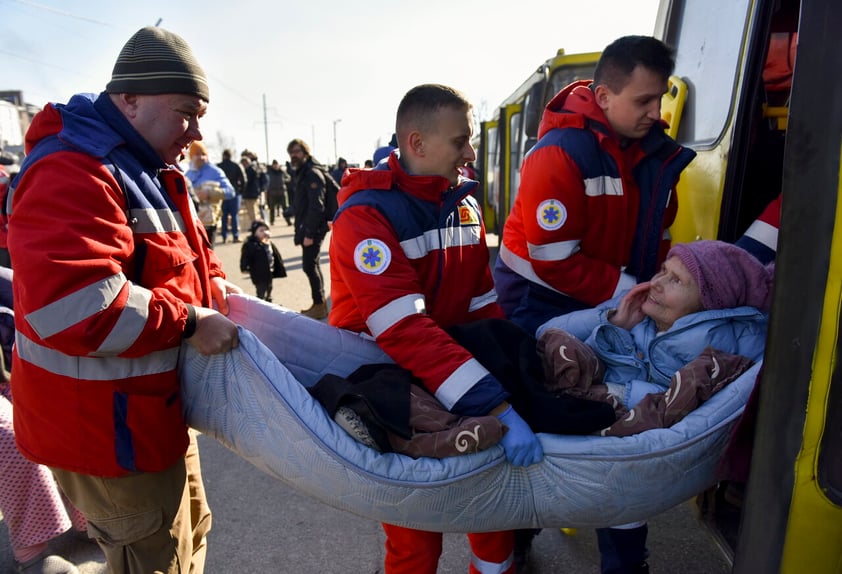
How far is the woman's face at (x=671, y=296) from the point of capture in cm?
208

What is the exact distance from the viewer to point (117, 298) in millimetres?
1480

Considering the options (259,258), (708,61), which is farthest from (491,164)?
(708,61)

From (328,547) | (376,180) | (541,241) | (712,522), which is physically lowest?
(328,547)

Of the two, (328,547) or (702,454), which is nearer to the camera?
(702,454)

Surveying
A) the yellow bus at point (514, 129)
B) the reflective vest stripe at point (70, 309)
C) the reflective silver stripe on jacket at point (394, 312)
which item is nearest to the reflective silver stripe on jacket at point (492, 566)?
the reflective silver stripe on jacket at point (394, 312)

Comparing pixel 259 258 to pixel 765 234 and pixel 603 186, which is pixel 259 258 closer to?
pixel 603 186

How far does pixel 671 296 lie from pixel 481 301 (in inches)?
25.6

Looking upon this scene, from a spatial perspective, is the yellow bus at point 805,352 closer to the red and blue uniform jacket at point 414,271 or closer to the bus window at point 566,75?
the red and blue uniform jacket at point 414,271

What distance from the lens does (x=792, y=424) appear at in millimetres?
1346

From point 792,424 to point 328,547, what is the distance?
6.90ft

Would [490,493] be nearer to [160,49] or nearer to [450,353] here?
[450,353]

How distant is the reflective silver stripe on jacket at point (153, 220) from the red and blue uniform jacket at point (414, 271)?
0.48m

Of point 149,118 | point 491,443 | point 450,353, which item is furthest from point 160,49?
point 491,443

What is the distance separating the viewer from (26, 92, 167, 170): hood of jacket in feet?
5.08
